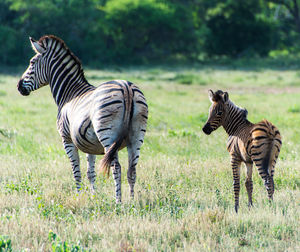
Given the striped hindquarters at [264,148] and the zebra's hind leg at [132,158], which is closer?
the striped hindquarters at [264,148]

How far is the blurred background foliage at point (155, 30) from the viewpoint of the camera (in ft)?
143

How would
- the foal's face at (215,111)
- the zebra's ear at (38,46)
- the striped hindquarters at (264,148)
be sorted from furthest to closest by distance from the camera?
the zebra's ear at (38,46) < the foal's face at (215,111) < the striped hindquarters at (264,148)

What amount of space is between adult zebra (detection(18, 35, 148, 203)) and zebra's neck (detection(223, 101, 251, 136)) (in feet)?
3.68

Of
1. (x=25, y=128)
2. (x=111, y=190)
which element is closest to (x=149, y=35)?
(x=25, y=128)

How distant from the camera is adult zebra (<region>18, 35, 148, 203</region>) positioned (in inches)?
256

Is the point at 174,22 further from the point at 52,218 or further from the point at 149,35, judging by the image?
the point at 52,218

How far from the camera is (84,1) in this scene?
4700 cm

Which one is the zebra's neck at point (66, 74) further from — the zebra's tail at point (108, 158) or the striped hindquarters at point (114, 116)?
the zebra's tail at point (108, 158)

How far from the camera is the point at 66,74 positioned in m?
7.87

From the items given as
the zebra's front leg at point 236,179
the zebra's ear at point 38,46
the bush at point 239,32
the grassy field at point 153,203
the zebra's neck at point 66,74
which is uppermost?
the bush at point 239,32

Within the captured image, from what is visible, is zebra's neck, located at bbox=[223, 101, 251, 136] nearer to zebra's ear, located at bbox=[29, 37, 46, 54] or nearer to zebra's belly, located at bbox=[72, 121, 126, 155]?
zebra's belly, located at bbox=[72, 121, 126, 155]

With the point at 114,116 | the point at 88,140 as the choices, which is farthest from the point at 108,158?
the point at 88,140

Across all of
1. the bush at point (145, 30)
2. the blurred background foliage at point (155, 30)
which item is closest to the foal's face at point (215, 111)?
the blurred background foliage at point (155, 30)

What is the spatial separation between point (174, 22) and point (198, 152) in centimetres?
3848
